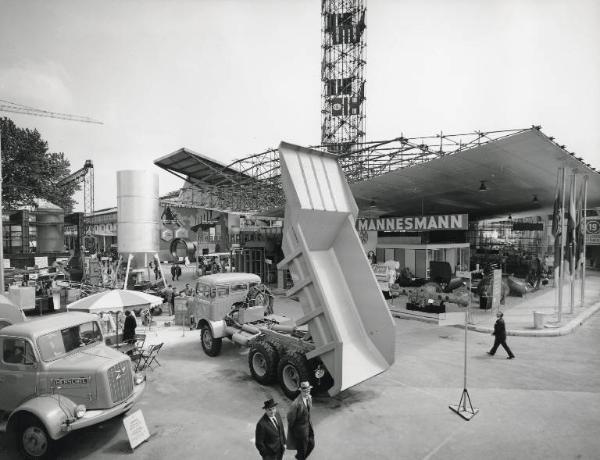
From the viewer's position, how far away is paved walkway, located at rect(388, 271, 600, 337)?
45.2 ft

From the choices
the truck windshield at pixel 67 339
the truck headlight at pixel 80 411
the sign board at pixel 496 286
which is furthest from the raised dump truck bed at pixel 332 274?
the sign board at pixel 496 286

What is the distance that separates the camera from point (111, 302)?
10789 mm

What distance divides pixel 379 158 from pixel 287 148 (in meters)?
15.7

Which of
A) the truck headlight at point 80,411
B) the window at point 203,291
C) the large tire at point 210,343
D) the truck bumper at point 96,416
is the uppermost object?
the window at point 203,291

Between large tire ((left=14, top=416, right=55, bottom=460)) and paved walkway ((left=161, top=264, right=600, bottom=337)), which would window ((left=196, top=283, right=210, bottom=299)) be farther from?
paved walkway ((left=161, top=264, right=600, bottom=337))

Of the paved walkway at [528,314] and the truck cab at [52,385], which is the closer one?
the truck cab at [52,385]

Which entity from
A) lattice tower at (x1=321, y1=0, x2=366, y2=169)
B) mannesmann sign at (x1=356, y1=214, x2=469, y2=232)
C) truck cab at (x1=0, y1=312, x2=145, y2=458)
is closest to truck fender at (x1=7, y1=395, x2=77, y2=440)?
truck cab at (x1=0, y1=312, x2=145, y2=458)

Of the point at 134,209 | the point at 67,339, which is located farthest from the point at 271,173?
the point at 67,339

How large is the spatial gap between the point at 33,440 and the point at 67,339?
5.61ft

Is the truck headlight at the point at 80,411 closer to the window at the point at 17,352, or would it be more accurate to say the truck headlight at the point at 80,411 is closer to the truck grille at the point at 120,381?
the truck grille at the point at 120,381

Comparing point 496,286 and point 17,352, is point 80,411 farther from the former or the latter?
point 496,286

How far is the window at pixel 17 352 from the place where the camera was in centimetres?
639

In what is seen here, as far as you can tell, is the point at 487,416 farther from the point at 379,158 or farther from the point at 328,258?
the point at 379,158

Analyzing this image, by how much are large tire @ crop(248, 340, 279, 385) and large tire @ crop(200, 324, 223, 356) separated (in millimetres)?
2186
